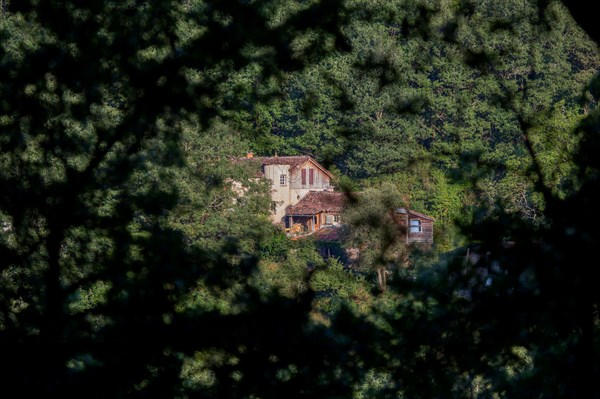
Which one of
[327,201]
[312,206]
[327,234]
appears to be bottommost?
[327,234]

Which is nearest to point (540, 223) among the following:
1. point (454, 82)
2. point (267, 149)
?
point (454, 82)

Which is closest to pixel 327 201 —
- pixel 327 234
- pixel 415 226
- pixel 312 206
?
pixel 327 234

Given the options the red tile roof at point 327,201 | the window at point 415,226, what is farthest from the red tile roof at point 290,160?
the window at point 415,226

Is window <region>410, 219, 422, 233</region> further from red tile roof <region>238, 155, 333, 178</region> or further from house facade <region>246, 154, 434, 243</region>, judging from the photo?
red tile roof <region>238, 155, 333, 178</region>

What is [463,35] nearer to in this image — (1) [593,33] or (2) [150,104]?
(1) [593,33]

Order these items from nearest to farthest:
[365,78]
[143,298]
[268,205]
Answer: [143,298], [365,78], [268,205]

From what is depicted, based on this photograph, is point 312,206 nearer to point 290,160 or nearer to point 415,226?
point 290,160

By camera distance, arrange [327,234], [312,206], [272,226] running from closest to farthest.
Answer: [327,234] → [272,226] → [312,206]
